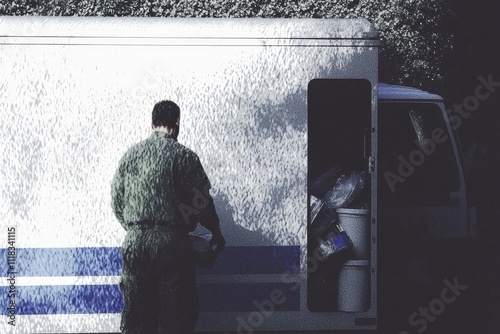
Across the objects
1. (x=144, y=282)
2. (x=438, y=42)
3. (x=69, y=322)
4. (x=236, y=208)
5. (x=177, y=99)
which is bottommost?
(x=69, y=322)

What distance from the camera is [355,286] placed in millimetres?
5461

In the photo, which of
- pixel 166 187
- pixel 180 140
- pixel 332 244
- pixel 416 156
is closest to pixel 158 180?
pixel 166 187

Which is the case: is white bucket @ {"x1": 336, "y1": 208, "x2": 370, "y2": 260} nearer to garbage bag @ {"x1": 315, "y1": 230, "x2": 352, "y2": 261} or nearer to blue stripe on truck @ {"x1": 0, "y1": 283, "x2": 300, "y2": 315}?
garbage bag @ {"x1": 315, "y1": 230, "x2": 352, "y2": 261}

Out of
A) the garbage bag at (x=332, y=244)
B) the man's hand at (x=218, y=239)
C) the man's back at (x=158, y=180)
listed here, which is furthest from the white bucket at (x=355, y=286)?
the man's back at (x=158, y=180)

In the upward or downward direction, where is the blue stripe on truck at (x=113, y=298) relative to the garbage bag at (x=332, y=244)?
downward

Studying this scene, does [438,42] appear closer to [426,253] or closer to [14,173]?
[426,253]

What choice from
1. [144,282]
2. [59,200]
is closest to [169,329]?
[144,282]

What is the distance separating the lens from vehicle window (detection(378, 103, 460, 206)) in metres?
6.28

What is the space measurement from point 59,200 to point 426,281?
105 inches

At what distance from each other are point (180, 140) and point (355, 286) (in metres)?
1.48

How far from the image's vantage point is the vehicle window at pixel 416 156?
6.28 meters

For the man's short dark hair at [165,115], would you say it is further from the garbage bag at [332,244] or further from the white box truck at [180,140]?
the garbage bag at [332,244]

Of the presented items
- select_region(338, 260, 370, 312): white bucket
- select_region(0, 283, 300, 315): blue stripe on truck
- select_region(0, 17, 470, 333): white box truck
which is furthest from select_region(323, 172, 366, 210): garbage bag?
select_region(0, 283, 300, 315): blue stripe on truck

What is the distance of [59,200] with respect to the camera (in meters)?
5.23
